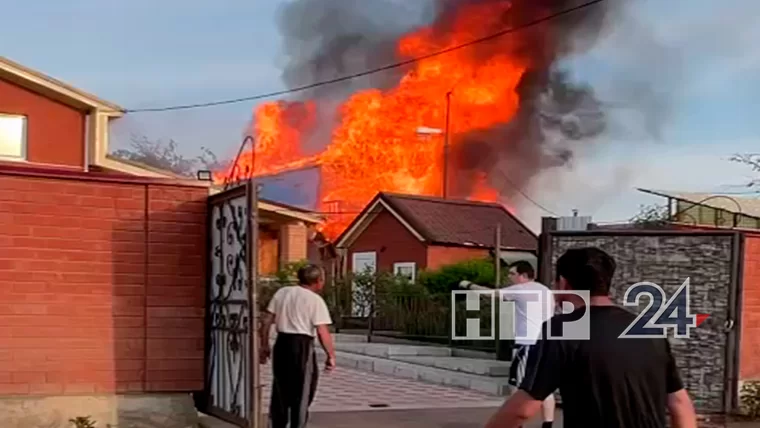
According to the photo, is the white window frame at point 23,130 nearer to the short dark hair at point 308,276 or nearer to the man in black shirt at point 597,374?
the short dark hair at point 308,276

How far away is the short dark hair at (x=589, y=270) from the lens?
3648 mm

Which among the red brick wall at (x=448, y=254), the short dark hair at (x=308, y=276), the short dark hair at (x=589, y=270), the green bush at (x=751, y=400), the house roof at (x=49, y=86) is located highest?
the house roof at (x=49, y=86)

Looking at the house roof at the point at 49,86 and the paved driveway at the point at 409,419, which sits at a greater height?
the house roof at the point at 49,86

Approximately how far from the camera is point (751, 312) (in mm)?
11297

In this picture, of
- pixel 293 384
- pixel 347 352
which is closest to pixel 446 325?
pixel 347 352

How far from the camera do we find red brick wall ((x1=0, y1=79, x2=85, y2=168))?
17922mm

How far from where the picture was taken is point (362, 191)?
42688mm

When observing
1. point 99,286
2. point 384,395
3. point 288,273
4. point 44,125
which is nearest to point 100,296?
point 99,286

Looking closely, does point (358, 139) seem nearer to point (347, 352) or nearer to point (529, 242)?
point (529, 242)

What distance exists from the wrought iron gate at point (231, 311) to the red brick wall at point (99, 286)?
0.12 m

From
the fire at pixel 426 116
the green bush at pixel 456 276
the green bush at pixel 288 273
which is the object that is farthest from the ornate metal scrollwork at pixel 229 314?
the fire at pixel 426 116

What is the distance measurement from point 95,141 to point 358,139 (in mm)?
25319

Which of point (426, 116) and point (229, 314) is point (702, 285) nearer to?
point (229, 314)

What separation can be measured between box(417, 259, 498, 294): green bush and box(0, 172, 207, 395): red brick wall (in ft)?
44.8
